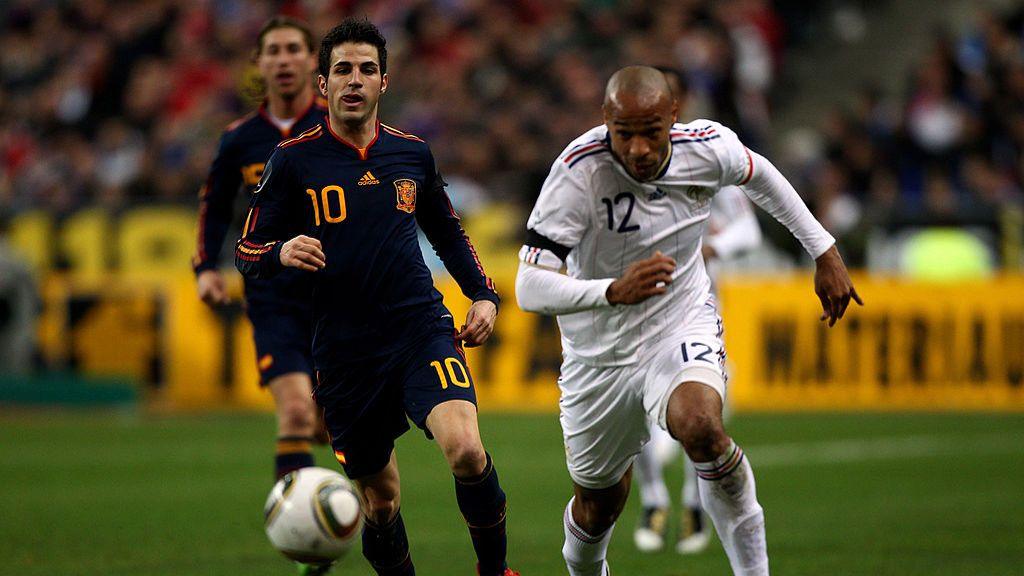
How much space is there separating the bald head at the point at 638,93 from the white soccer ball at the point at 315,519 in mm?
1845

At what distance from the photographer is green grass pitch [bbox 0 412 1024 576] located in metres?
8.91

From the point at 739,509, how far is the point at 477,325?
133 cm

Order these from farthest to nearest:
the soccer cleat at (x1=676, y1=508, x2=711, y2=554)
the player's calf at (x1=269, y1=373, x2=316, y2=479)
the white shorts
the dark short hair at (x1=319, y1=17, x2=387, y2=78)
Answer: the soccer cleat at (x1=676, y1=508, x2=711, y2=554) → the player's calf at (x1=269, y1=373, x2=316, y2=479) → the dark short hair at (x1=319, y1=17, x2=387, y2=78) → the white shorts

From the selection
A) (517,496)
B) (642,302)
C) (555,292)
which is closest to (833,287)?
(642,302)

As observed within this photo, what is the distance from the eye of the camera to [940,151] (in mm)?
19406

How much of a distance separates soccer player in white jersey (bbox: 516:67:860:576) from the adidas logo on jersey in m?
0.69

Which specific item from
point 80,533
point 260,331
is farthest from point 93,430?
point 260,331

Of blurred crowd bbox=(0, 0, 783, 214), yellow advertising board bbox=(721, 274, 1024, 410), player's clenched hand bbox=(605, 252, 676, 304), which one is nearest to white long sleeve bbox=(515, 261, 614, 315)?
player's clenched hand bbox=(605, 252, 676, 304)

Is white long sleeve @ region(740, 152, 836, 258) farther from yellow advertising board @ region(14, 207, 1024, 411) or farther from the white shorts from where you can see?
yellow advertising board @ region(14, 207, 1024, 411)

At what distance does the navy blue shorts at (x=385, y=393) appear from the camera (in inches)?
265

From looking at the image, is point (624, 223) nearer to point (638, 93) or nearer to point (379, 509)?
point (638, 93)

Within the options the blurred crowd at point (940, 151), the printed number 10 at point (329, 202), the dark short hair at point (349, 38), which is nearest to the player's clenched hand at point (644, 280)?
the printed number 10 at point (329, 202)

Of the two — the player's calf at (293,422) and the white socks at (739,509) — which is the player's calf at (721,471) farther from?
the player's calf at (293,422)

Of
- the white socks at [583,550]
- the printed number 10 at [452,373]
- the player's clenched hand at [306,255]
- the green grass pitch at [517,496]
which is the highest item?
the player's clenched hand at [306,255]
